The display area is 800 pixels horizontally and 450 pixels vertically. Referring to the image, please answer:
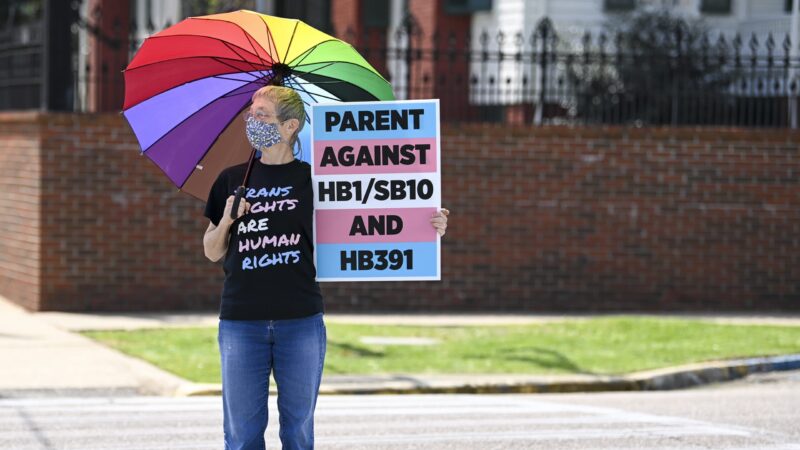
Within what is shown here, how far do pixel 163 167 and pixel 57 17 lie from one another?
31.4 ft

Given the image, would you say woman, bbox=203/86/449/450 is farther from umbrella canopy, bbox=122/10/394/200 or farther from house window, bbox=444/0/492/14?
house window, bbox=444/0/492/14

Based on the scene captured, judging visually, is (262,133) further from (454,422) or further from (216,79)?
(454,422)

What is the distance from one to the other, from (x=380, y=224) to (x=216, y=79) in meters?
0.95

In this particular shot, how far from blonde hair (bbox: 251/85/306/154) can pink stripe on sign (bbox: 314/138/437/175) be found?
16.9 inches

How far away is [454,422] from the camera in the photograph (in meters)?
9.34

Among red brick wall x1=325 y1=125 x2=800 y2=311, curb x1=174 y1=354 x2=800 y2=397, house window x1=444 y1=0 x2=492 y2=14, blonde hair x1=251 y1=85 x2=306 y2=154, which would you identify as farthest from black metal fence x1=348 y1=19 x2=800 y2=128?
blonde hair x1=251 y1=85 x2=306 y2=154

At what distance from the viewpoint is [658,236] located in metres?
16.0

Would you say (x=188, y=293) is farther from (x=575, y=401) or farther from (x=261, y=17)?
(x=261, y=17)

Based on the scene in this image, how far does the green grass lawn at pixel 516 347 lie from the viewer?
11.7 metres

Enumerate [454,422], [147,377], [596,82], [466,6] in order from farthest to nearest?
[466,6], [596,82], [147,377], [454,422]

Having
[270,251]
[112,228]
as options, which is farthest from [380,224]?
[112,228]

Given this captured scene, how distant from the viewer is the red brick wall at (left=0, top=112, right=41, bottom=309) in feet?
49.6

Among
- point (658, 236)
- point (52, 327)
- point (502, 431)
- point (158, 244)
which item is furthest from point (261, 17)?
point (658, 236)

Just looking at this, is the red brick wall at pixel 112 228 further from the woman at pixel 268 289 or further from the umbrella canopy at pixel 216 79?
the woman at pixel 268 289
